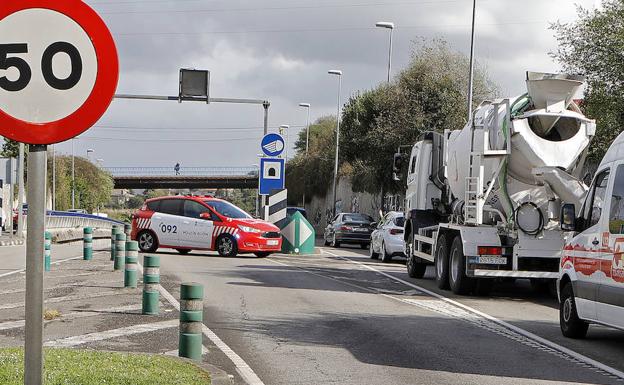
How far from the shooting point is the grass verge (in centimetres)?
756

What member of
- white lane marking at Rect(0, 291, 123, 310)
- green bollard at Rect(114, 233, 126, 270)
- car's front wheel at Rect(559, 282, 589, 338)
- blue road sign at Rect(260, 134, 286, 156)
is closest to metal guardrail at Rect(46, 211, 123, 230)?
blue road sign at Rect(260, 134, 286, 156)

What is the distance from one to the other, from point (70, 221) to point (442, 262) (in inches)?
1839

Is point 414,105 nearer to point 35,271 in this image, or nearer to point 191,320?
point 191,320

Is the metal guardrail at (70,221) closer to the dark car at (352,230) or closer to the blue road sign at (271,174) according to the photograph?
the dark car at (352,230)

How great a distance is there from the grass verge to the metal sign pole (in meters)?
3.04

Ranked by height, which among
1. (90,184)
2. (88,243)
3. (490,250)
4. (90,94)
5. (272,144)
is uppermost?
(272,144)

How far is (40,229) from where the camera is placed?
14.3 feet

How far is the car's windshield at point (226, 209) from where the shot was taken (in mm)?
28547

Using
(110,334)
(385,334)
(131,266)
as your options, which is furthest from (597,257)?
(131,266)

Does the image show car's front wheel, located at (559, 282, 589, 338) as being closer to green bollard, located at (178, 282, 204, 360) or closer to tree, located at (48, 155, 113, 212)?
green bollard, located at (178, 282, 204, 360)

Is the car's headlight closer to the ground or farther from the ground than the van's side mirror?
closer to the ground

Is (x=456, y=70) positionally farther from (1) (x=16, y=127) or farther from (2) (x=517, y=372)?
(1) (x=16, y=127)

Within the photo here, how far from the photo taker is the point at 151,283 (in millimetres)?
12852

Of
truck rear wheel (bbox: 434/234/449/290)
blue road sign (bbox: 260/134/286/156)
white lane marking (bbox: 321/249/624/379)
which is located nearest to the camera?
white lane marking (bbox: 321/249/624/379)
